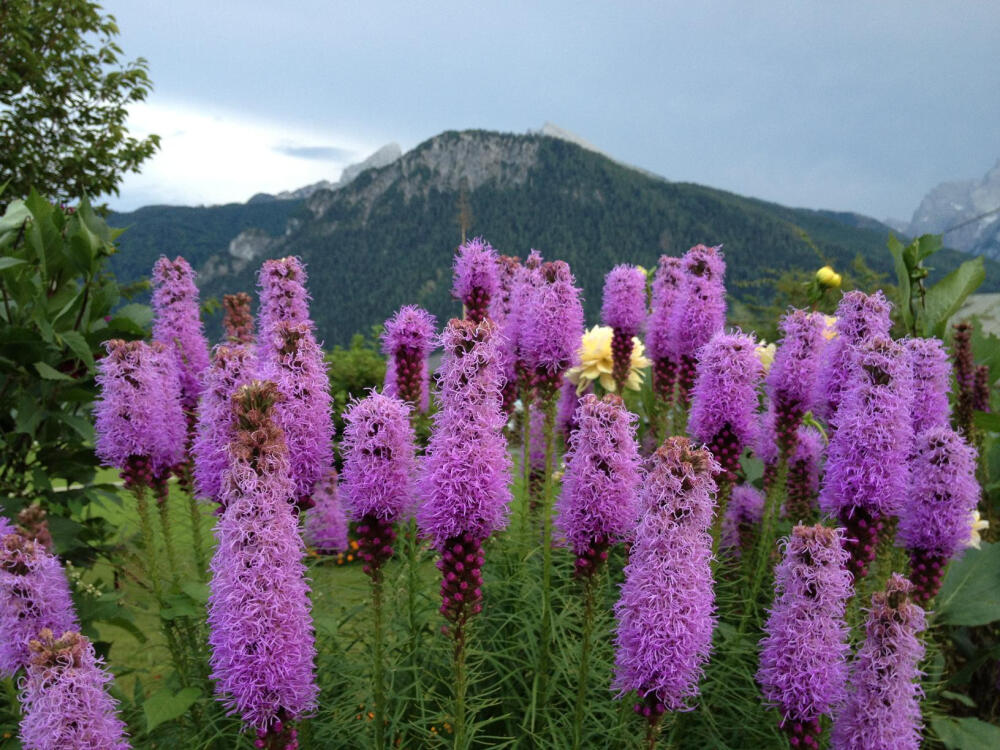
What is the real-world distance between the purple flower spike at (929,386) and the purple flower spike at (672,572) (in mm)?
1626

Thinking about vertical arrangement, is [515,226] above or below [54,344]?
above

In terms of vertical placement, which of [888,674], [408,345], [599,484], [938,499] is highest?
[408,345]

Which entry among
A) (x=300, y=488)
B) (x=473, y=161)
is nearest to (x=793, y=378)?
(x=300, y=488)

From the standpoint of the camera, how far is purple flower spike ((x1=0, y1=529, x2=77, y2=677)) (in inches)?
84.6

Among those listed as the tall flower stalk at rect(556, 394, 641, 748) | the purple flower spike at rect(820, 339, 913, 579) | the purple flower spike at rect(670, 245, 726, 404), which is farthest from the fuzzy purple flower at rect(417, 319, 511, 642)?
the purple flower spike at rect(670, 245, 726, 404)

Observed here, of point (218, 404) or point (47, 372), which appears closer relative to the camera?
point (218, 404)

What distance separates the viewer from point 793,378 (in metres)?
3.35

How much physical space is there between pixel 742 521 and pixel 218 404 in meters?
3.45

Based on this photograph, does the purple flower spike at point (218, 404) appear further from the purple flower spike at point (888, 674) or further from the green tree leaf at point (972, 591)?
the green tree leaf at point (972, 591)

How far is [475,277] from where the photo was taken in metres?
3.97

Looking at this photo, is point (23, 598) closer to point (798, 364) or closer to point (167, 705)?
point (167, 705)

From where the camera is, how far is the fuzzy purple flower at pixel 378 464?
231cm

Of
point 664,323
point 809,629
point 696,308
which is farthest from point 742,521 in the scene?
point 809,629

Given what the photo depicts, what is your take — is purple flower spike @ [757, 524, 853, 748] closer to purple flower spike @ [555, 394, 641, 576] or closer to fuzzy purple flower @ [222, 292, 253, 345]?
purple flower spike @ [555, 394, 641, 576]
